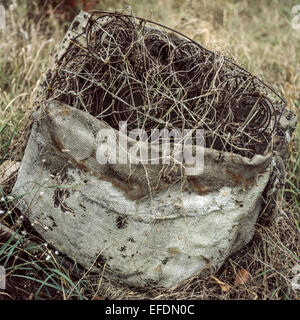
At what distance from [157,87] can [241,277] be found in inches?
39.1

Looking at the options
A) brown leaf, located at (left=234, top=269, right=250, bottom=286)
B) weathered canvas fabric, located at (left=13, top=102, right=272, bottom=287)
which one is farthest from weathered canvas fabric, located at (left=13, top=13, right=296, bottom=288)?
brown leaf, located at (left=234, top=269, right=250, bottom=286)

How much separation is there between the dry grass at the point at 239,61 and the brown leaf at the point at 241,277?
0.8 inches

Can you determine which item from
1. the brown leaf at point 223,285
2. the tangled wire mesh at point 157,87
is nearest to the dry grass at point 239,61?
the brown leaf at point 223,285

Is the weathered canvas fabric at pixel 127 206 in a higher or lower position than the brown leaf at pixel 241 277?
higher

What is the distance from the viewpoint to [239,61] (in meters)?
2.40

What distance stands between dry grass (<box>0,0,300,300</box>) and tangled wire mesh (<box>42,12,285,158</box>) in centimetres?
34

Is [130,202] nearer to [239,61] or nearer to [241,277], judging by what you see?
[241,277]

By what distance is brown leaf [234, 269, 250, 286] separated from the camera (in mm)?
1821

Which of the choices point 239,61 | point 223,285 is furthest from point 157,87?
point 223,285

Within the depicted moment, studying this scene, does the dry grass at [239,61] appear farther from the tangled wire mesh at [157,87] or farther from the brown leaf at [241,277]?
the tangled wire mesh at [157,87]

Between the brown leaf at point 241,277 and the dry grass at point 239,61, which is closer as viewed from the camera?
the dry grass at point 239,61

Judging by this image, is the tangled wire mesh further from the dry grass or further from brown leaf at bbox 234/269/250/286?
brown leaf at bbox 234/269/250/286

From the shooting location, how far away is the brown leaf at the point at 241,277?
5.97 ft

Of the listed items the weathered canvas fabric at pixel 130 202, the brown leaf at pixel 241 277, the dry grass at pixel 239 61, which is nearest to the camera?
the weathered canvas fabric at pixel 130 202
